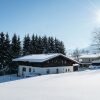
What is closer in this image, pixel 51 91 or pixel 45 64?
pixel 51 91

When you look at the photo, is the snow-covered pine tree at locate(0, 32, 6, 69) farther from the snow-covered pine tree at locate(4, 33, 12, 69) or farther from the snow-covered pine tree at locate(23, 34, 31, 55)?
the snow-covered pine tree at locate(23, 34, 31, 55)

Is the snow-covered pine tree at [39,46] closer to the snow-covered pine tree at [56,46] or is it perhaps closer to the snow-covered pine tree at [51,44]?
the snow-covered pine tree at [51,44]

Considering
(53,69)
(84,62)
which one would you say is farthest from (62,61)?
(84,62)

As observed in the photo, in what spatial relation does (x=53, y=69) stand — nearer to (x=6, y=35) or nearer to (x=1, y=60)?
(x=1, y=60)

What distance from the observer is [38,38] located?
64.2m

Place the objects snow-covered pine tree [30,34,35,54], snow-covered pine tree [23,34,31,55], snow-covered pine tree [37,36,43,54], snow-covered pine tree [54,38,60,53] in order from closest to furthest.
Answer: snow-covered pine tree [23,34,31,55], snow-covered pine tree [30,34,35,54], snow-covered pine tree [37,36,43,54], snow-covered pine tree [54,38,60,53]

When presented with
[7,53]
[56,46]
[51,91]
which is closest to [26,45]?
[7,53]

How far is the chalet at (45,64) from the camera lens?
3903 cm

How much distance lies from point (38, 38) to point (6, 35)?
1482cm

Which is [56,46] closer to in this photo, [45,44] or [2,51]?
[45,44]

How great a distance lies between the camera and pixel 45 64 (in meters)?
39.4

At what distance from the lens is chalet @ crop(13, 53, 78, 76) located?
39.0 metres

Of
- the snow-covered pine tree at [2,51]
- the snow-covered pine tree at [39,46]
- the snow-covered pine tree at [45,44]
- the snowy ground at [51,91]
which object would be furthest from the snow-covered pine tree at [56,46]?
the snowy ground at [51,91]

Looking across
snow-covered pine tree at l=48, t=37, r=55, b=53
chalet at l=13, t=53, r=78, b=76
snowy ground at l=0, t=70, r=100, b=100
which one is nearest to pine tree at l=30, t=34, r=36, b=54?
snow-covered pine tree at l=48, t=37, r=55, b=53
